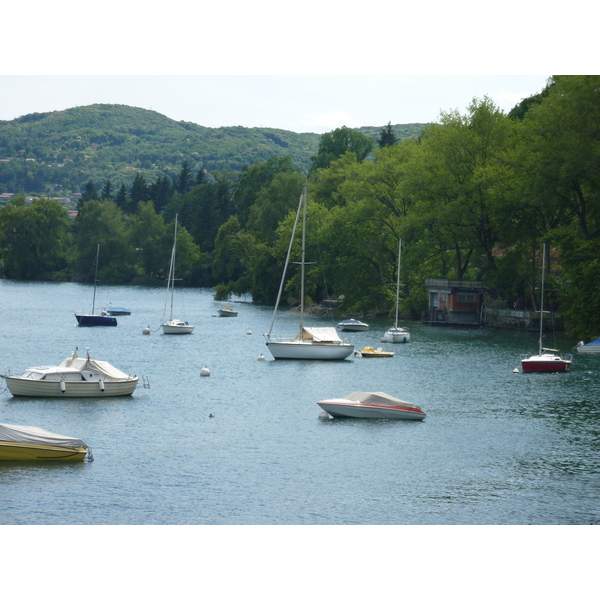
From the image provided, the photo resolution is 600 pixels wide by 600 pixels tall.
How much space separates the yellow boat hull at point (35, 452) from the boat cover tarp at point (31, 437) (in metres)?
0.13

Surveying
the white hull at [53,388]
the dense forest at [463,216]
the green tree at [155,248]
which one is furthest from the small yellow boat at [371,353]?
the green tree at [155,248]

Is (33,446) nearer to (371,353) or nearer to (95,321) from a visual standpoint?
(371,353)

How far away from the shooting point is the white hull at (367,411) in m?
46.5

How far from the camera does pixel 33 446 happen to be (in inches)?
1407

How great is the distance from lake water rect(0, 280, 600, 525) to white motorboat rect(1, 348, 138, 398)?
824 mm

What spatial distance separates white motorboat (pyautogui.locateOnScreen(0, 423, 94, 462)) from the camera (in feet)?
117

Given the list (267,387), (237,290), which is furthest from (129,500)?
(237,290)

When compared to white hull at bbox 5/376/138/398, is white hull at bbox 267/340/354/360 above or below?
above

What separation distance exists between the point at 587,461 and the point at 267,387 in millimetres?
24391

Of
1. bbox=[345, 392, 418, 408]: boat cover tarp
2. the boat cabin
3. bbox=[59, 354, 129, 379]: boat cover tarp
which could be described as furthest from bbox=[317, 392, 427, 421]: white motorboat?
the boat cabin

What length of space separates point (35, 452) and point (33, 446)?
283 millimetres

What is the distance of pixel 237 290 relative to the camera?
141m

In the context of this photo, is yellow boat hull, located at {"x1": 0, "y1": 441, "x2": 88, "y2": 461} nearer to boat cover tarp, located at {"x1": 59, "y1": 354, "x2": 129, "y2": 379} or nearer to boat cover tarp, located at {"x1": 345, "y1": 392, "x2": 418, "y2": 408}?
boat cover tarp, located at {"x1": 59, "y1": 354, "x2": 129, "y2": 379}

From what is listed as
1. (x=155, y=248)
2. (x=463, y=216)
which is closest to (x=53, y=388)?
(x=463, y=216)
